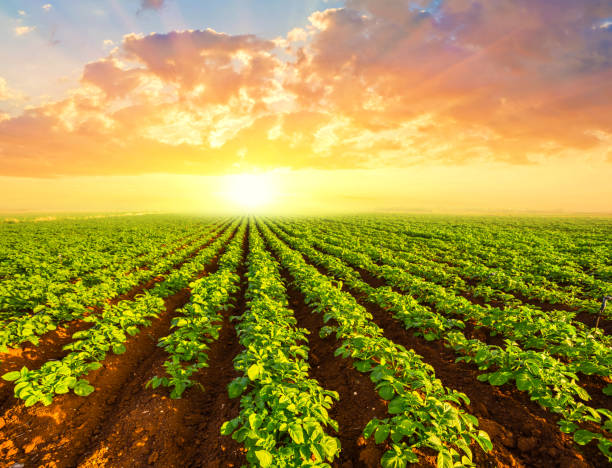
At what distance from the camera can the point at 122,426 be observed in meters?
4.41

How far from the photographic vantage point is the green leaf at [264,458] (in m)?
2.80

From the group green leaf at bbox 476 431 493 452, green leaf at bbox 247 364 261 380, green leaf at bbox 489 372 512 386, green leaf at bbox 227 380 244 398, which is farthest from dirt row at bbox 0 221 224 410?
green leaf at bbox 489 372 512 386

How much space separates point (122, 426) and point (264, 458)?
10.6 feet

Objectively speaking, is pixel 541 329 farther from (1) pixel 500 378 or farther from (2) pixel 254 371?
(2) pixel 254 371

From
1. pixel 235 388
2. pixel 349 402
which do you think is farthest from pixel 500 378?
pixel 235 388

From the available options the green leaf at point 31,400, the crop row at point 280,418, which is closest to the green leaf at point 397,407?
the crop row at point 280,418

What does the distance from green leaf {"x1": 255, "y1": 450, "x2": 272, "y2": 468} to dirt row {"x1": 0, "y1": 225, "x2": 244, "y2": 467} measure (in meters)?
1.39

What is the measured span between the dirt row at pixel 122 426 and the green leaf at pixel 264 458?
4.57ft

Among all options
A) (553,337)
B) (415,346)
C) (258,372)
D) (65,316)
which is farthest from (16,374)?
(553,337)

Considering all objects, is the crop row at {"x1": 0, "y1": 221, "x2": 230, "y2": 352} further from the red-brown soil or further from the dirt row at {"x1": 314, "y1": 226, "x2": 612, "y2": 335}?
the dirt row at {"x1": 314, "y1": 226, "x2": 612, "y2": 335}

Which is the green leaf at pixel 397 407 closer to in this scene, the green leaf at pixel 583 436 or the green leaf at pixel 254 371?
the green leaf at pixel 254 371

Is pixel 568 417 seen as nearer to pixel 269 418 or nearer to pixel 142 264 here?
pixel 269 418

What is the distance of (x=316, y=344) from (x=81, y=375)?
5.47 m

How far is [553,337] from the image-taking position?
5793 millimetres
